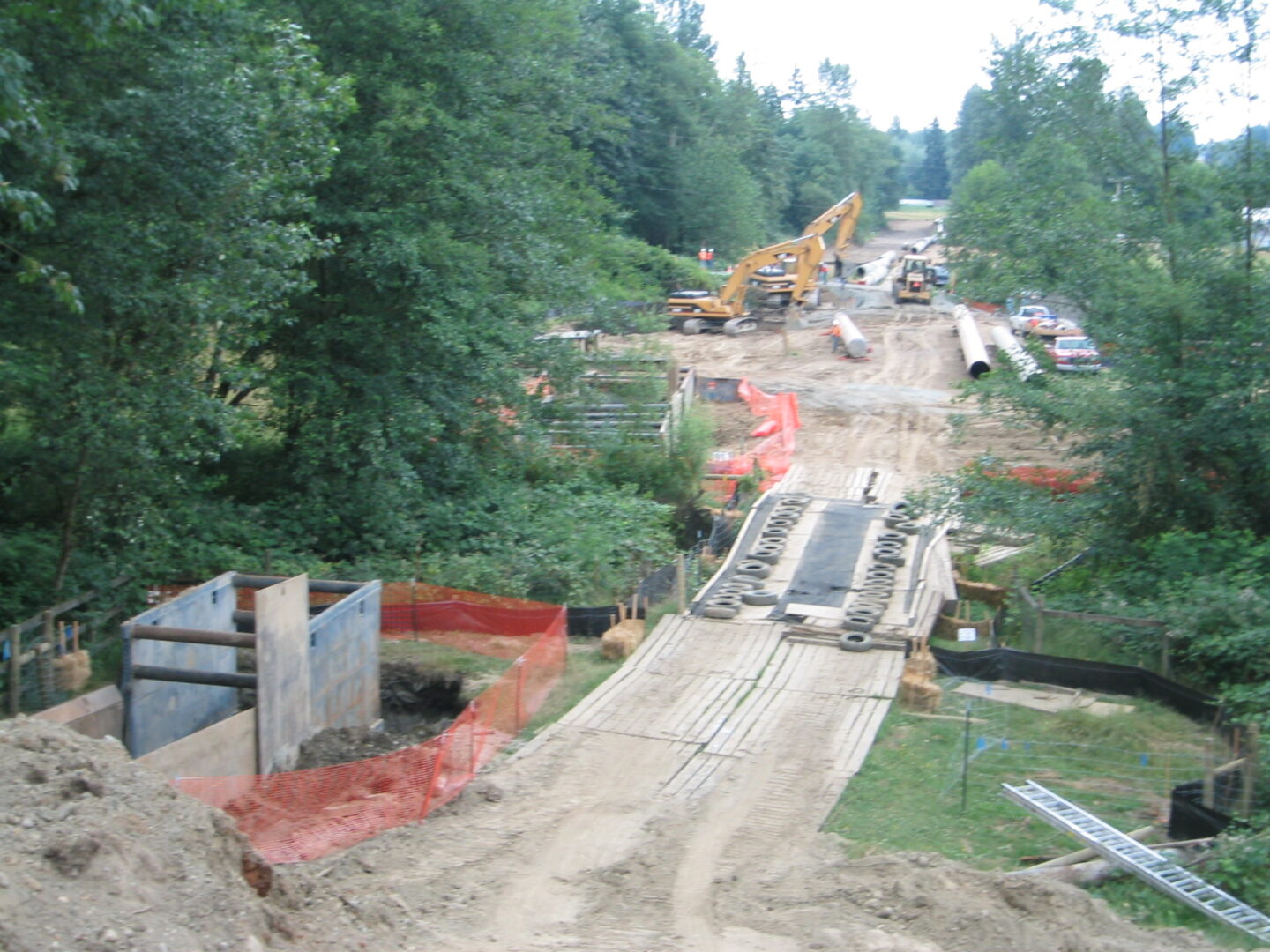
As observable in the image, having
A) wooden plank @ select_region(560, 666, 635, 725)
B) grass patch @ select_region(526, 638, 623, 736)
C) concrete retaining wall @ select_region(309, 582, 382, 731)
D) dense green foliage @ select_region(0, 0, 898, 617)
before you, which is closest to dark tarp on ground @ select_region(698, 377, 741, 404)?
dense green foliage @ select_region(0, 0, 898, 617)

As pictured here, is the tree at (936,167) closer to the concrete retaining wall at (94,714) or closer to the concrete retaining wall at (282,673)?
the concrete retaining wall at (282,673)

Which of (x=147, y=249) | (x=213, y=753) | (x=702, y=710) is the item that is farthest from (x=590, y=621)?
(x=147, y=249)

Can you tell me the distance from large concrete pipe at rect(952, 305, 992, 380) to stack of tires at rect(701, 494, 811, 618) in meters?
13.8

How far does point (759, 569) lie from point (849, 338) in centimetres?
2464

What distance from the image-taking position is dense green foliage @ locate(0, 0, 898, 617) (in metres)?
14.6

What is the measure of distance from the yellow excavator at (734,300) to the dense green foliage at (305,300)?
1937 centimetres

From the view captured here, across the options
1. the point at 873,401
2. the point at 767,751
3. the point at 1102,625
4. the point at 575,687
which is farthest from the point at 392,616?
the point at 873,401

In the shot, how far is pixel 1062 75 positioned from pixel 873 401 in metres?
15.7

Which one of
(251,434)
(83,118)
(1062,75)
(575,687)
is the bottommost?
(575,687)

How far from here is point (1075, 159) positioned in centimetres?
2225

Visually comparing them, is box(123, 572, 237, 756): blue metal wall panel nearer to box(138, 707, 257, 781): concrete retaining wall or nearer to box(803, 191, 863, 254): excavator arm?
box(138, 707, 257, 781): concrete retaining wall

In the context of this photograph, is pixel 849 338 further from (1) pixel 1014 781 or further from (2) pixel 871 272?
(1) pixel 1014 781

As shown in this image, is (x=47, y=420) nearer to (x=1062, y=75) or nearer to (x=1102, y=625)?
(x=1102, y=625)

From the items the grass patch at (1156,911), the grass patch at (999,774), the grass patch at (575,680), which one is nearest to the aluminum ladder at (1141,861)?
the grass patch at (1156,911)
